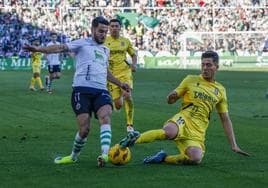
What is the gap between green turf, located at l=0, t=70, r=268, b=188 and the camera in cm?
977

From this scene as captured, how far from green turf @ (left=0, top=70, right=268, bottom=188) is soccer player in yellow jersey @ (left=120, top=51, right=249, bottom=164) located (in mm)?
262

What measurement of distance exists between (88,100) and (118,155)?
0.95m

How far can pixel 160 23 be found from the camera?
65438 mm

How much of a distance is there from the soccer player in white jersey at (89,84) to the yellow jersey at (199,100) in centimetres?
91

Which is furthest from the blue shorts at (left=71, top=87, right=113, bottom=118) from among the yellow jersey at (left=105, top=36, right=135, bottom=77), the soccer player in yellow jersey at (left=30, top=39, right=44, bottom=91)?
the soccer player in yellow jersey at (left=30, top=39, right=44, bottom=91)

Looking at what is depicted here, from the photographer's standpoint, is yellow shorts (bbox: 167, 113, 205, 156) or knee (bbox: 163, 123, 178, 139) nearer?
knee (bbox: 163, 123, 178, 139)

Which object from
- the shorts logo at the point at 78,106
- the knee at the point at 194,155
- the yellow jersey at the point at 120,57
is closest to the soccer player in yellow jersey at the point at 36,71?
the yellow jersey at the point at 120,57

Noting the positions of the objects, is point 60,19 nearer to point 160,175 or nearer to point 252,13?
point 252,13

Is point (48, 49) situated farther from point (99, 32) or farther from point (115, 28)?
point (115, 28)

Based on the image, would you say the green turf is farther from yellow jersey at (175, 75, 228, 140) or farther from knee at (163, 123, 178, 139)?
yellow jersey at (175, 75, 228, 140)

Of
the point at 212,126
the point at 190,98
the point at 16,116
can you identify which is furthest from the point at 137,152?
the point at 16,116

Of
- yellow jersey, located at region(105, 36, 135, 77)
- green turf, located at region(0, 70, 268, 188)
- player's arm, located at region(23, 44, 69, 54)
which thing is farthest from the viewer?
yellow jersey, located at region(105, 36, 135, 77)

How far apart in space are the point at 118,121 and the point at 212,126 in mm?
2564

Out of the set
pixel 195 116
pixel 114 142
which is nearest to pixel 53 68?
pixel 114 142
